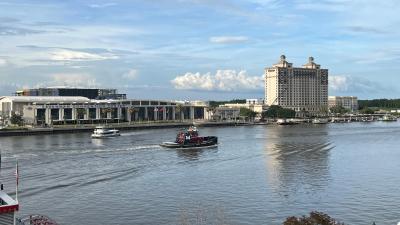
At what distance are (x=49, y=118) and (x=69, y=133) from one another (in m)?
20.4

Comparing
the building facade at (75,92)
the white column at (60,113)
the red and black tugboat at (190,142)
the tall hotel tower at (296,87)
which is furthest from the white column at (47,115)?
the tall hotel tower at (296,87)

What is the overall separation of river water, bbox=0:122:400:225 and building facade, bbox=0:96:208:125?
59.0 m

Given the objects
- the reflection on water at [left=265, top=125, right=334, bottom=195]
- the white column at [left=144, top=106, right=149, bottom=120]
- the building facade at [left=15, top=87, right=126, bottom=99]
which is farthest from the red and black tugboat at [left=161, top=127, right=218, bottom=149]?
the building facade at [left=15, top=87, right=126, bottom=99]

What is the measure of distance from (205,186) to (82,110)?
269 feet

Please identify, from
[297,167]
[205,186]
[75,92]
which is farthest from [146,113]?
[205,186]

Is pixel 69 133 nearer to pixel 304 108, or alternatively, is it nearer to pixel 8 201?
pixel 8 201

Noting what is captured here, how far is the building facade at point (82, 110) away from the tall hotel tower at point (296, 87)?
212 feet

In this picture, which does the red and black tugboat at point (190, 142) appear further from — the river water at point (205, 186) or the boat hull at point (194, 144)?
the river water at point (205, 186)

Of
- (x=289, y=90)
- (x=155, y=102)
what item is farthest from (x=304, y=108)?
(x=155, y=102)

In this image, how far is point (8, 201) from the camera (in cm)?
1376

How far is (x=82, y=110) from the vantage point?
10850 cm

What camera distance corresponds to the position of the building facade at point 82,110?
10488 cm

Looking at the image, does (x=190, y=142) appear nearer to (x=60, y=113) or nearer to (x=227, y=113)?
(x=60, y=113)

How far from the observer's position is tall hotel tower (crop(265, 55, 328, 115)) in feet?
606
